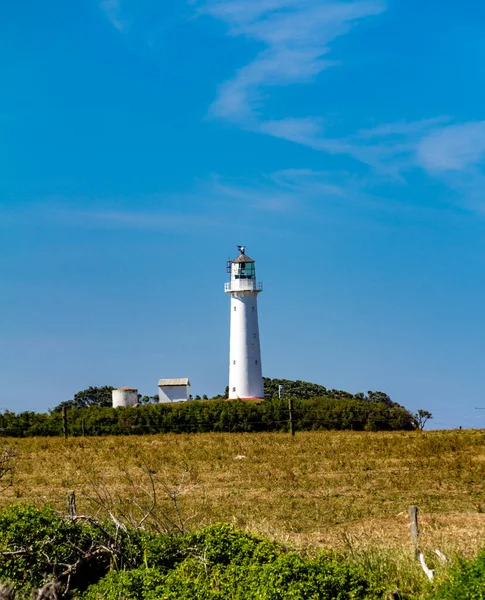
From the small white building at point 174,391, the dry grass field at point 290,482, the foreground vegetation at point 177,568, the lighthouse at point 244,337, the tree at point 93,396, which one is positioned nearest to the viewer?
the foreground vegetation at point 177,568

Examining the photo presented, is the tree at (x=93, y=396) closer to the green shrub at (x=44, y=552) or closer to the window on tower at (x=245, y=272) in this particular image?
the window on tower at (x=245, y=272)

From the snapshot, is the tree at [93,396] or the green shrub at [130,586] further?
the tree at [93,396]

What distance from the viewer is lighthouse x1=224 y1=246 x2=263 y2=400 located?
49.7 meters

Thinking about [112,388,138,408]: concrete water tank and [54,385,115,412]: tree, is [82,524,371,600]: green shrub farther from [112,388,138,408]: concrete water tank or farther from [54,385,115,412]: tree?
[54,385,115,412]: tree

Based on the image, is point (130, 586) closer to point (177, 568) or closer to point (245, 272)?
point (177, 568)

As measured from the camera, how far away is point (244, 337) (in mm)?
49781

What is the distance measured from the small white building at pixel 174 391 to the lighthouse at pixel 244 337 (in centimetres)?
467

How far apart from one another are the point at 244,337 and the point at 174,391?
739cm

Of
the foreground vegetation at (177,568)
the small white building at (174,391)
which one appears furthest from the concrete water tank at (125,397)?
the foreground vegetation at (177,568)

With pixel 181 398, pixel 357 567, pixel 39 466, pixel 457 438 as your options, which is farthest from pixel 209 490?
pixel 181 398

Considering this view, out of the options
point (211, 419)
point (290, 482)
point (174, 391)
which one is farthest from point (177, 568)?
point (174, 391)

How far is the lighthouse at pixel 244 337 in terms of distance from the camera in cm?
4966

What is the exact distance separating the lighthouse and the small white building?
15.3ft

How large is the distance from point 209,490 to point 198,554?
8988 mm
